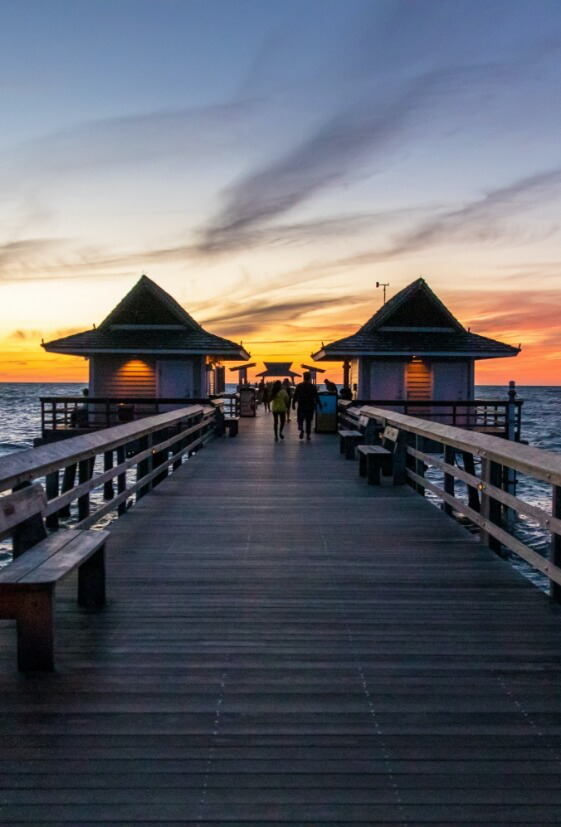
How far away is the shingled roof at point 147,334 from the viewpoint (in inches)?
1097

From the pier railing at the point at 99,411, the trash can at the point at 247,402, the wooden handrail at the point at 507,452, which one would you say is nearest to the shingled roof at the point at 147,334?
the trash can at the point at 247,402

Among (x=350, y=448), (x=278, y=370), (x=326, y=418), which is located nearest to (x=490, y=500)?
(x=350, y=448)

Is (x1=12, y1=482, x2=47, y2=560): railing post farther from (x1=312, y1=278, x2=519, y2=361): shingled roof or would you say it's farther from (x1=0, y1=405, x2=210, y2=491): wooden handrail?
(x1=312, y1=278, x2=519, y2=361): shingled roof

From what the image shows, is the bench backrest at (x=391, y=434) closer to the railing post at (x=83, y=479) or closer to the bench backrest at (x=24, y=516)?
the railing post at (x=83, y=479)

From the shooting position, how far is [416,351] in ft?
92.0

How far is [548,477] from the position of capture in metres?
5.11

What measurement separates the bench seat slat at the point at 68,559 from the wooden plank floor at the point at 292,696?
60 centimetres

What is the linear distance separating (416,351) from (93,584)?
24324mm

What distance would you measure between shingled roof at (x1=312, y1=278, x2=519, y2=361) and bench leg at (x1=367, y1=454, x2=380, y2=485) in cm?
1627

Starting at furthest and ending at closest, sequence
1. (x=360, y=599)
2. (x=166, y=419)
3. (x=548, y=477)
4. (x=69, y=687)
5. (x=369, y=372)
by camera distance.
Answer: (x=369, y=372) → (x=166, y=419) → (x=360, y=599) → (x=548, y=477) → (x=69, y=687)

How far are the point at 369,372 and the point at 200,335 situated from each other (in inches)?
307

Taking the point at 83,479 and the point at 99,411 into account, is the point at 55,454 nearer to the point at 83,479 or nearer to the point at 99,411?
the point at 83,479

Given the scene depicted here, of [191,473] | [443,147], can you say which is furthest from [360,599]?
[443,147]

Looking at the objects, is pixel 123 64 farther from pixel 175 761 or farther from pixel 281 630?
pixel 175 761
